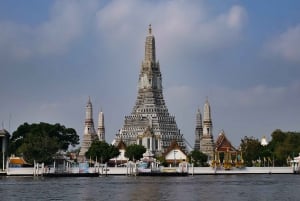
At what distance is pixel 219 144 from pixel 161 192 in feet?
297

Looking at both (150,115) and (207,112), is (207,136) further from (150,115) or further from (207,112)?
(150,115)

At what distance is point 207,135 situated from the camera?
144125 millimetres

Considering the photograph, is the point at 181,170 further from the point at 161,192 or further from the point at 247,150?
the point at 161,192

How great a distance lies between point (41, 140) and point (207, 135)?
4689cm

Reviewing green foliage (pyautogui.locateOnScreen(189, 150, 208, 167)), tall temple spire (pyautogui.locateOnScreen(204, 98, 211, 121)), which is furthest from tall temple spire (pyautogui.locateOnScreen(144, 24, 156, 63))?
green foliage (pyautogui.locateOnScreen(189, 150, 208, 167))

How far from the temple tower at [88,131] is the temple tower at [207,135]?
21.9 m

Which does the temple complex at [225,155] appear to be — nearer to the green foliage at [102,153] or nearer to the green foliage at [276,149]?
the green foliage at [276,149]

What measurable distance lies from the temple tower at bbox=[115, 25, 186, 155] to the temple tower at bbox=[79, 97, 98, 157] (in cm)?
552

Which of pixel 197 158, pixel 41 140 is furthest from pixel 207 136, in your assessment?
pixel 41 140

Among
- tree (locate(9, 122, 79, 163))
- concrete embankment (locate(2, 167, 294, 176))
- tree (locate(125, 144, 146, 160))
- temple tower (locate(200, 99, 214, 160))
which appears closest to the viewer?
tree (locate(9, 122, 79, 163))

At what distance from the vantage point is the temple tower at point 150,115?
5684 inches

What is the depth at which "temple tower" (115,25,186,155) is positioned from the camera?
14438 cm

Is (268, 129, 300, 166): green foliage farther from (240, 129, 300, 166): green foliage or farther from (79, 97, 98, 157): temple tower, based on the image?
(79, 97, 98, 157): temple tower

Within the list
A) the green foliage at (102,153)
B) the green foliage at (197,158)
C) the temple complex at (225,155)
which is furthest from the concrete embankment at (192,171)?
the green foliage at (197,158)
